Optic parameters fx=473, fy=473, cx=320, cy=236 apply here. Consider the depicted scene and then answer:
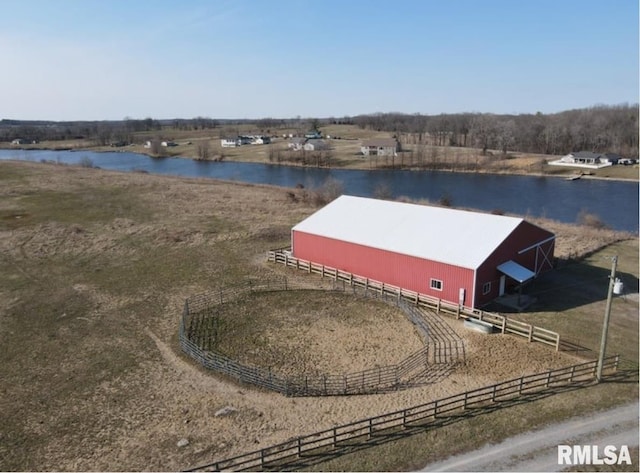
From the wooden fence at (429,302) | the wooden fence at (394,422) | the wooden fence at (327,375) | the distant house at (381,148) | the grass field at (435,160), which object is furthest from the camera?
the distant house at (381,148)

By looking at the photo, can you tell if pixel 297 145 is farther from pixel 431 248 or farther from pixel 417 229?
pixel 431 248

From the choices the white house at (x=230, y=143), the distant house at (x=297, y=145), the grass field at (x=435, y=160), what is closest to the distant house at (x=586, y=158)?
the grass field at (x=435, y=160)

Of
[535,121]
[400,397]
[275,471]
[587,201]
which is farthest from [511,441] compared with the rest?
[535,121]

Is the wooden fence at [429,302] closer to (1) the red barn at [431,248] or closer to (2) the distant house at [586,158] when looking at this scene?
(1) the red barn at [431,248]

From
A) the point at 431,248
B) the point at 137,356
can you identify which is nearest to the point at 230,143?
the point at 431,248

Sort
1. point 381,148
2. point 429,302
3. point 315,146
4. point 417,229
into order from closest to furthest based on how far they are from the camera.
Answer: point 429,302 < point 417,229 < point 381,148 < point 315,146
